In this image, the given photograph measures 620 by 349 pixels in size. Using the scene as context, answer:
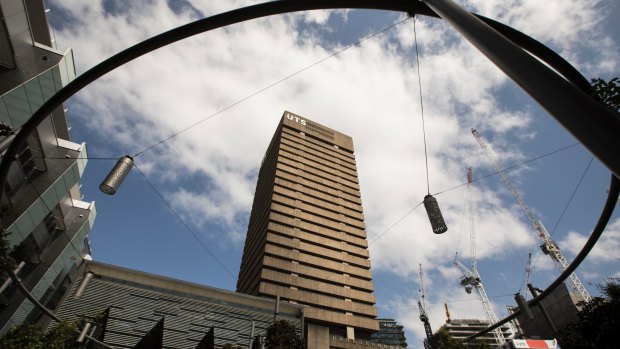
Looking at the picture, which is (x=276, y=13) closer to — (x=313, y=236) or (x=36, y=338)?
(x=36, y=338)

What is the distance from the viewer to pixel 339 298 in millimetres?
75562

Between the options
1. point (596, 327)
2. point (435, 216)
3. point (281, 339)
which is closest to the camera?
point (435, 216)

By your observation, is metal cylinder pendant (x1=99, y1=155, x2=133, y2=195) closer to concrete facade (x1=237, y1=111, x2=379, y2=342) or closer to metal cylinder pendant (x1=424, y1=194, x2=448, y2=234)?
metal cylinder pendant (x1=424, y1=194, x2=448, y2=234)

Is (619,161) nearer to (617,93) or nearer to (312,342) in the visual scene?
(617,93)

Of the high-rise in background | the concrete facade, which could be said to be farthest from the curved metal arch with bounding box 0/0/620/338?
the concrete facade

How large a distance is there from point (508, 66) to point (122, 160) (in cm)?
790

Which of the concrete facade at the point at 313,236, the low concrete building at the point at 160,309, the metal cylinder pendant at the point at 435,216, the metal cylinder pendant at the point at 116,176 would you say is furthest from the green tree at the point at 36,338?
the concrete facade at the point at 313,236

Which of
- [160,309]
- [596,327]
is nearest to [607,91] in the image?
[596,327]

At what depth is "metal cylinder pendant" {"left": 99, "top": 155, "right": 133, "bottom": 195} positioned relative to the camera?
7094 mm

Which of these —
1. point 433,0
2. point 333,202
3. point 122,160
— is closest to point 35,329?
point 122,160

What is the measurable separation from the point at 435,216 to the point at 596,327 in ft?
44.3

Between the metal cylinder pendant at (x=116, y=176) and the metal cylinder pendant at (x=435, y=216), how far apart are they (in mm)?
7243

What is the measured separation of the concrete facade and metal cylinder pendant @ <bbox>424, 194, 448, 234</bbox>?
5863cm

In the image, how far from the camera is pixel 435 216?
310 inches
